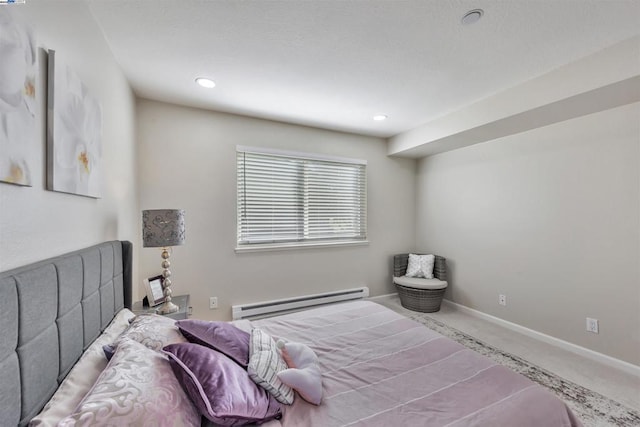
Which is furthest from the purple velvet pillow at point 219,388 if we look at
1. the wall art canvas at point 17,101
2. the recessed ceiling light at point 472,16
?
the recessed ceiling light at point 472,16

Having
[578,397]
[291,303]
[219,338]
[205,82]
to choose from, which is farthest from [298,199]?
[578,397]

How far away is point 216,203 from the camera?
9.50 ft

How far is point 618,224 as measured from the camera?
2229 mm

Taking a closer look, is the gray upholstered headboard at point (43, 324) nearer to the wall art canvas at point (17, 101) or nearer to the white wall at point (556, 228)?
the wall art canvas at point (17, 101)

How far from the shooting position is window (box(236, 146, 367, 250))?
309 centimetres

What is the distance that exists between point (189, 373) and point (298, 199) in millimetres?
2580

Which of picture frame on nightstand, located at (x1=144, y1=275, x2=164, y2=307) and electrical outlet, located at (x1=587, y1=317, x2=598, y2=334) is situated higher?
picture frame on nightstand, located at (x1=144, y1=275, x2=164, y2=307)

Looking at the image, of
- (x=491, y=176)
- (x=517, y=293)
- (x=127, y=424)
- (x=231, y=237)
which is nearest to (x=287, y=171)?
(x=231, y=237)

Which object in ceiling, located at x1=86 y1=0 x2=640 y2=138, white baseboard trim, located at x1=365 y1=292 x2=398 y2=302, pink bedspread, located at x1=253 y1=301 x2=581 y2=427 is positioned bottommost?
white baseboard trim, located at x1=365 y1=292 x2=398 y2=302

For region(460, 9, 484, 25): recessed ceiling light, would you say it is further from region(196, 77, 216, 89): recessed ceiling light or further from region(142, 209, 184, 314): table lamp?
region(142, 209, 184, 314): table lamp

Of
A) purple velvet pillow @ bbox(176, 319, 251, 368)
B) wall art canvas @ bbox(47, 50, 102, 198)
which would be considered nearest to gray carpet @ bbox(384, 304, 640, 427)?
purple velvet pillow @ bbox(176, 319, 251, 368)

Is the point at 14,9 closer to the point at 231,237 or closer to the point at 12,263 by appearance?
the point at 12,263

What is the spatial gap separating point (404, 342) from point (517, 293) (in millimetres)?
2215

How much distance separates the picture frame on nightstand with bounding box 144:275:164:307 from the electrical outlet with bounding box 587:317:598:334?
391 cm
